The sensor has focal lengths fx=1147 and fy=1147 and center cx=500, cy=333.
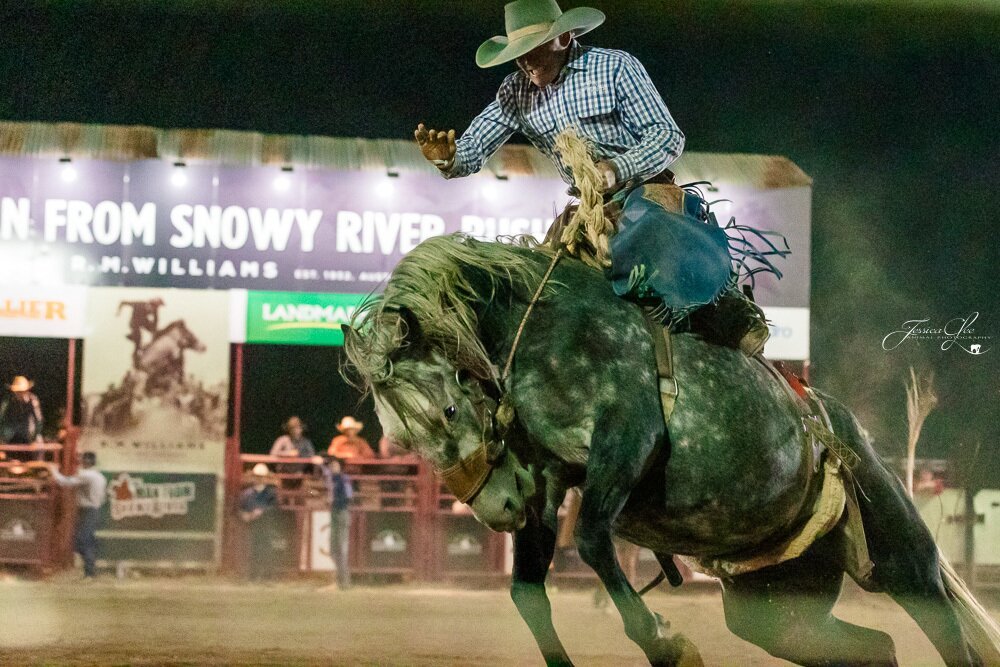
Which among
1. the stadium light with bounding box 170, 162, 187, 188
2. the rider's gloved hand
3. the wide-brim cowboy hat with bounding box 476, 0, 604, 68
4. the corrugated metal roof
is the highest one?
the corrugated metal roof

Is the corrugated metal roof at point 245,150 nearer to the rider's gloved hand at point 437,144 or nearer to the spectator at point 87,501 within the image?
the spectator at point 87,501

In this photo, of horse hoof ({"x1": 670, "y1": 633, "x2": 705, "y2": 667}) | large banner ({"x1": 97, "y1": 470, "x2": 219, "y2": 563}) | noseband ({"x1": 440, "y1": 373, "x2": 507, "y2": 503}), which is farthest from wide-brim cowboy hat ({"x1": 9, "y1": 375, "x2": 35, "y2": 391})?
horse hoof ({"x1": 670, "y1": 633, "x2": 705, "y2": 667})

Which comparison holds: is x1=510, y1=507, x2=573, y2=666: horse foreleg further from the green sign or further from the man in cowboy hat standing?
the green sign

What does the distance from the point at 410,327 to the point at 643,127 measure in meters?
0.92

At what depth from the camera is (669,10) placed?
427 cm

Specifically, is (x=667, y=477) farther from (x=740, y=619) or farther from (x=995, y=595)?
(x=995, y=595)

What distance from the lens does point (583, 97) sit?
3.30 metres

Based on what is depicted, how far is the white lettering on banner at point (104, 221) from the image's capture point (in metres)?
9.35

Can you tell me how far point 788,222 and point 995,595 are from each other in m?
3.28

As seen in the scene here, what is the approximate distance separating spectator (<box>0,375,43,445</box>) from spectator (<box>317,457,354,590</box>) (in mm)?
2367

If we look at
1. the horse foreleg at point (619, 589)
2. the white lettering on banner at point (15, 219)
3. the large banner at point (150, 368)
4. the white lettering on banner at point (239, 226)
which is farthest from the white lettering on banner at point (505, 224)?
the horse foreleg at point (619, 589)

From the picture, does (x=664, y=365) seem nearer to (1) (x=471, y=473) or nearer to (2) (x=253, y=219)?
(1) (x=471, y=473)

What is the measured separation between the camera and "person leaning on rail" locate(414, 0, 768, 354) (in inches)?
124

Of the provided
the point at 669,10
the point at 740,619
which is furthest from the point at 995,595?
the point at 669,10
